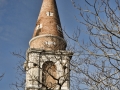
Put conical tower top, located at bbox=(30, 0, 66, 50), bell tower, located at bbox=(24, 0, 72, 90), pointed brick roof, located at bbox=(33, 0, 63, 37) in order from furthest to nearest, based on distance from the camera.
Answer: pointed brick roof, located at bbox=(33, 0, 63, 37) → conical tower top, located at bbox=(30, 0, 66, 50) → bell tower, located at bbox=(24, 0, 72, 90)

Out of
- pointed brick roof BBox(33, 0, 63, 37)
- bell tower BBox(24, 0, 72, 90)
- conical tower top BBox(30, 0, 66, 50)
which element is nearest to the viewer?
bell tower BBox(24, 0, 72, 90)

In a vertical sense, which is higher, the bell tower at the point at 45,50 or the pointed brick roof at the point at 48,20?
the pointed brick roof at the point at 48,20

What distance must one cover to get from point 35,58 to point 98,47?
47.0 feet

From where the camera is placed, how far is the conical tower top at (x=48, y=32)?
22594 mm

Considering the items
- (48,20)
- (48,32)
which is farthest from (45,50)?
(48,20)

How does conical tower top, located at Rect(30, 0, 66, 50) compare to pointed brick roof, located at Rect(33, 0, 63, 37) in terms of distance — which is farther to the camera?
pointed brick roof, located at Rect(33, 0, 63, 37)

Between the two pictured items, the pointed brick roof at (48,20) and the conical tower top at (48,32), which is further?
the pointed brick roof at (48,20)

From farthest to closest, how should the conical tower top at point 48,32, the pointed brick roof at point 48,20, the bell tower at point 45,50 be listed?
the pointed brick roof at point 48,20 < the conical tower top at point 48,32 < the bell tower at point 45,50

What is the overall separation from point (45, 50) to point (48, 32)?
1.53 metres

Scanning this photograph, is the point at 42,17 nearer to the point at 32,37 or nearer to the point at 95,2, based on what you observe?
the point at 32,37

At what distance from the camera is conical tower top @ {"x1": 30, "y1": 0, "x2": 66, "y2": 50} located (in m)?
22.6

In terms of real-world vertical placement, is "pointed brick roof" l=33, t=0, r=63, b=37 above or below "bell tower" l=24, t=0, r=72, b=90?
above

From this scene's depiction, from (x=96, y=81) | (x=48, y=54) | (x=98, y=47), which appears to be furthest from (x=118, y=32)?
(x=48, y=54)

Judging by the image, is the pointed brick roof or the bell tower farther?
the pointed brick roof
